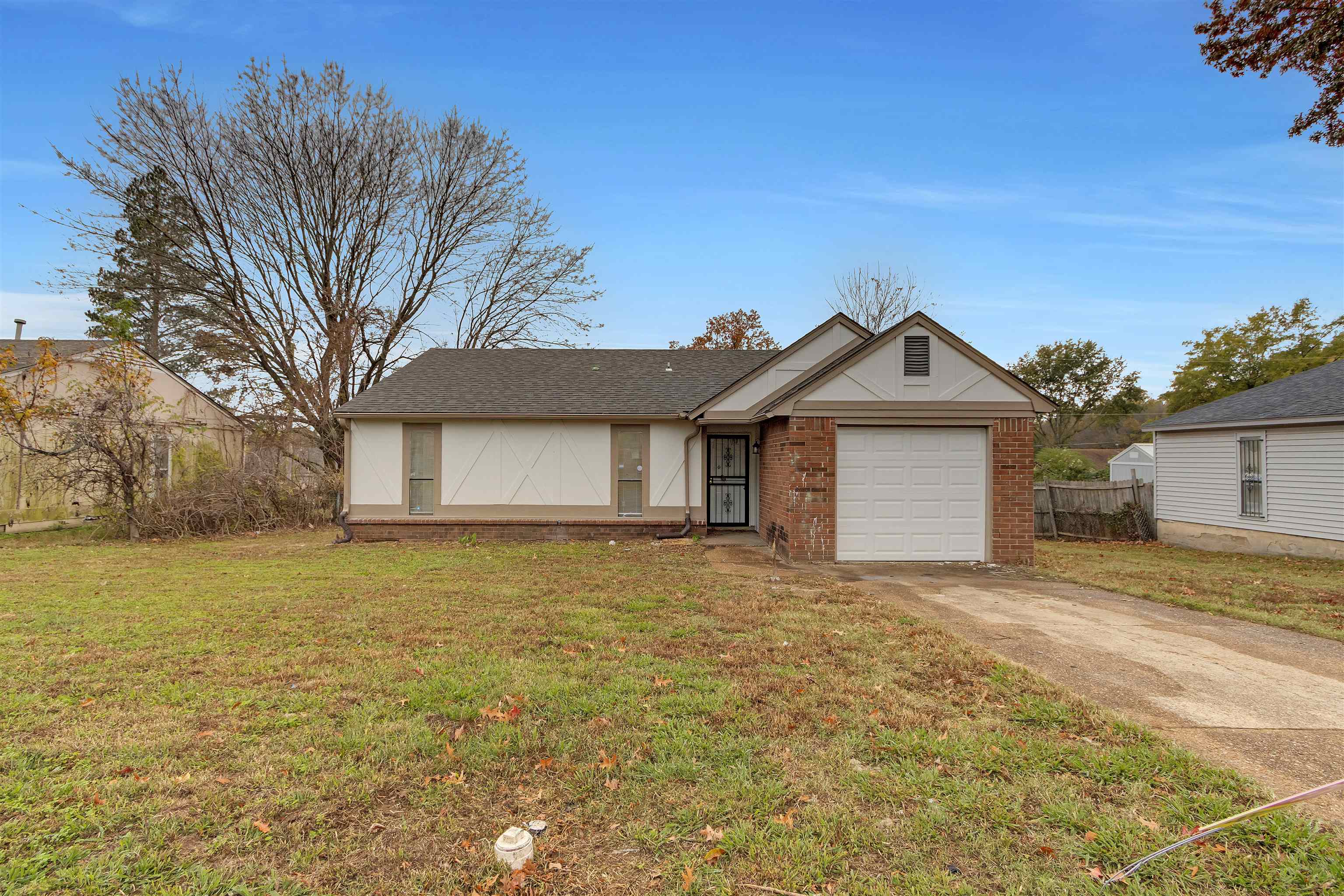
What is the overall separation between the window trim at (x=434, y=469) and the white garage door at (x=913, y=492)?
8535mm

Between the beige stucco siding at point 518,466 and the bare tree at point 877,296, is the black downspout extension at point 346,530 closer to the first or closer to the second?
the beige stucco siding at point 518,466

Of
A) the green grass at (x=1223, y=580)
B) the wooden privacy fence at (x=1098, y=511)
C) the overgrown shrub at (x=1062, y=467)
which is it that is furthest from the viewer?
the overgrown shrub at (x=1062, y=467)

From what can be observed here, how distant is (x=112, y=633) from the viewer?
5.75m

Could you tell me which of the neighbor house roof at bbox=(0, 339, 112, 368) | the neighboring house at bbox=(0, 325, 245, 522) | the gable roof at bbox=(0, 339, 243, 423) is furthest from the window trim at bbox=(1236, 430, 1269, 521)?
the neighbor house roof at bbox=(0, 339, 112, 368)

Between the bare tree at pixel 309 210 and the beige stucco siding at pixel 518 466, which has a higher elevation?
the bare tree at pixel 309 210

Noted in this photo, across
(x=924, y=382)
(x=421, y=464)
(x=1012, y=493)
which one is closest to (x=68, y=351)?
(x=421, y=464)

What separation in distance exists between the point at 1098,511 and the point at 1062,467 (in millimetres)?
→ 8399

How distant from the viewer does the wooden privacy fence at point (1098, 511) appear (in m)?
16.7

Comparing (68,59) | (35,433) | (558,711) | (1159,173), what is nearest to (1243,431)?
(1159,173)

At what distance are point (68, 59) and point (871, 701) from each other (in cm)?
1999

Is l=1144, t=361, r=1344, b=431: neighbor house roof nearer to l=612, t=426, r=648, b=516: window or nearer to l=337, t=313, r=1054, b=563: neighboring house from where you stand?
l=337, t=313, r=1054, b=563: neighboring house

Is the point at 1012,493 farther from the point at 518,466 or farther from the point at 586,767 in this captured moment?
the point at 518,466

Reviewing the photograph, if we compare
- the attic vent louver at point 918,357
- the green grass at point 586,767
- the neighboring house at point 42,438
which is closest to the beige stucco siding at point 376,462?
the neighboring house at point 42,438

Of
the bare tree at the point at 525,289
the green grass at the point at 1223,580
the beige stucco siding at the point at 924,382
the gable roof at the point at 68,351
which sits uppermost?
the bare tree at the point at 525,289
